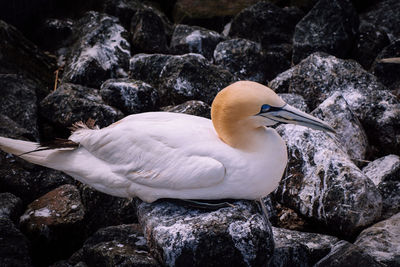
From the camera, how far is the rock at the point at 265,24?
6.04m

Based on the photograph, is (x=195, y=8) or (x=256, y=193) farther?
(x=195, y=8)

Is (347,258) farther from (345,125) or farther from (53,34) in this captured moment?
(53,34)

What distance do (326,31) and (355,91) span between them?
48.7 inches

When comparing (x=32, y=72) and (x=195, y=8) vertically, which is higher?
(x=195, y=8)

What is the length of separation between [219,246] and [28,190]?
A: 6.10 ft

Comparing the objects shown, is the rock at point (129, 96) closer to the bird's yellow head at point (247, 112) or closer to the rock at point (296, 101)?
the rock at point (296, 101)

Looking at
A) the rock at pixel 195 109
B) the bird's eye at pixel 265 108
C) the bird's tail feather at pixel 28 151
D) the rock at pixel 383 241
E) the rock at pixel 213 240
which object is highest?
the bird's eye at pixel 265 108

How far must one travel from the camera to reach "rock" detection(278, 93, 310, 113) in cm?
443

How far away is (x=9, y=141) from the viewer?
11.6 feet

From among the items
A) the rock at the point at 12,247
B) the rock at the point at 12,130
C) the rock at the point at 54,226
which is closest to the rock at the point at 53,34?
the rock at the point at 12,130

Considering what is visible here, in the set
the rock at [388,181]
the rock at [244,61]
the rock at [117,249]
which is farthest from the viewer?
the rock at [244,61]

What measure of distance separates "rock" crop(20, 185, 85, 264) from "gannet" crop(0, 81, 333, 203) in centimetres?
46

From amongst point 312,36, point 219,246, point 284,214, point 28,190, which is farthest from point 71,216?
point 312,36

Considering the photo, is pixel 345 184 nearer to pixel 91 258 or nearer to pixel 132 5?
pixel 91 258
